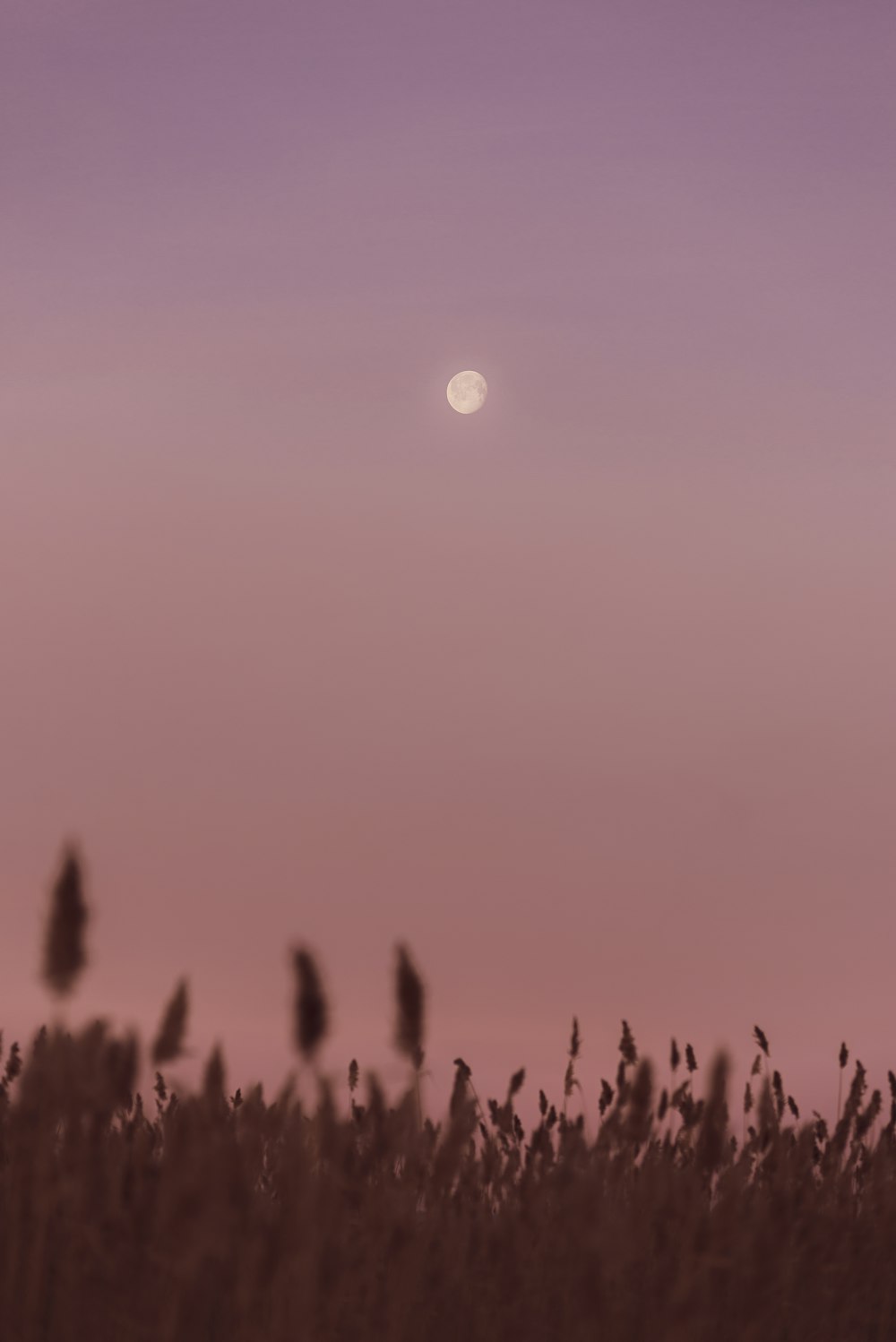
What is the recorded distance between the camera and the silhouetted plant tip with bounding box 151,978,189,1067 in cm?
366

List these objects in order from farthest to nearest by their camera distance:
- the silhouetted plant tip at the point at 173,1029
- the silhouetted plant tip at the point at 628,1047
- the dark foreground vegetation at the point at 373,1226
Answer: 1. the silhouetted plant tip at the point at 628,1047
2. the silhouetted plant tip at the point at 173,1029
3. the dark foreground vegetation at the point at 373,1226

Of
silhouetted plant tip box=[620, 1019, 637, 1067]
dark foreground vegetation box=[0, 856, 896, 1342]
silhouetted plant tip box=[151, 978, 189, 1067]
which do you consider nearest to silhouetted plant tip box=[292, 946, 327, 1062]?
dark foreground vegetation box=[0, 856, 896, 1342]

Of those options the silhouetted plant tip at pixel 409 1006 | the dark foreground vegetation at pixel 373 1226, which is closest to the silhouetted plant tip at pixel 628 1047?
the dark foreground vegetation at pixel 373 1226

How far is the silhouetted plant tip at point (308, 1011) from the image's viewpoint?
3.31m

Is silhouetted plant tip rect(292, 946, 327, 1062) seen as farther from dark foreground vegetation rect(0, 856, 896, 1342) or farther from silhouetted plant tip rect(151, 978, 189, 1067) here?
silhouetted plant tip rect(151, 978, 189, 1067)

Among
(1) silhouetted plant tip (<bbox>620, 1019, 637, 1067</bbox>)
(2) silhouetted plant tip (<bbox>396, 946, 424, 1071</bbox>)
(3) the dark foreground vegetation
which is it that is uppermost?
(1) silhouetted plant tip (<bbox>620, 1019, 637, 1067</bbox>)

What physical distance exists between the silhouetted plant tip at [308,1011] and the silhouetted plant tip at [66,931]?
1.53 ft

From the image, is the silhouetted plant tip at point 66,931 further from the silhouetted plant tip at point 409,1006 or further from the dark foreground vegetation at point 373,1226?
the silhouetted plant tip at point 409,1006

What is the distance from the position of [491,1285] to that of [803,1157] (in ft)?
7.56

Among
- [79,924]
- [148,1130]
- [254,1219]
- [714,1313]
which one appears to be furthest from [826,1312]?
[79,924]

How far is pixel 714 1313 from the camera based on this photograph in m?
4.49

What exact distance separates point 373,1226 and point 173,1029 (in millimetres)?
696

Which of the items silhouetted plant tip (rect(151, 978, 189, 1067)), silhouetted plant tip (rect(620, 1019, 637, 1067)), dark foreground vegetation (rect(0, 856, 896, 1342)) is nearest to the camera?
dark foreground vegetation (rect(0, 856, 896, 1342))

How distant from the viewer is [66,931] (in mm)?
3326
